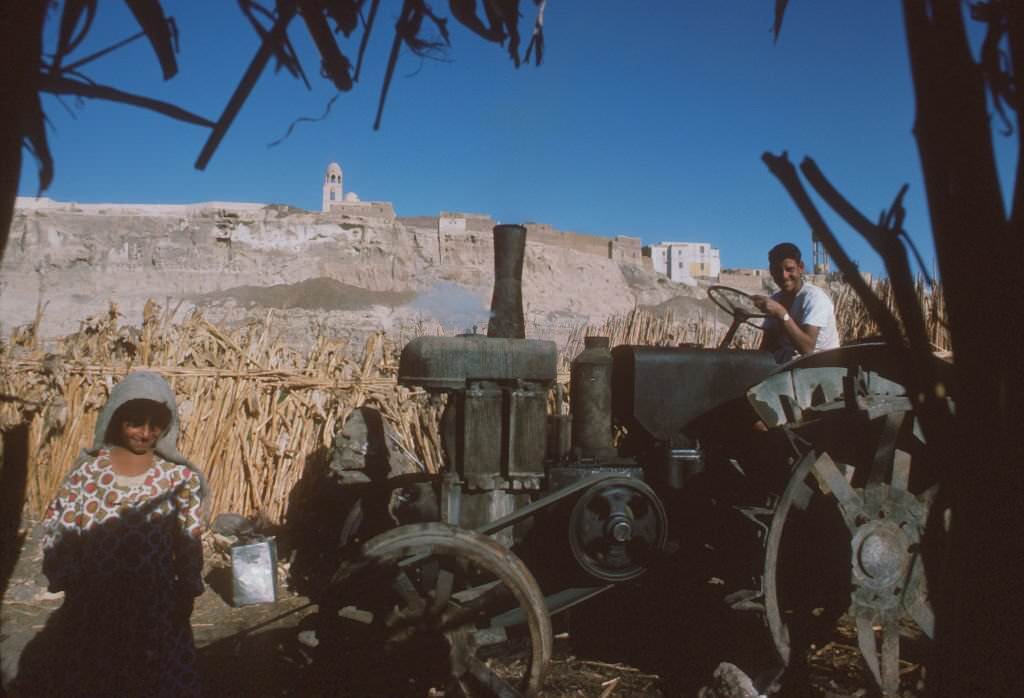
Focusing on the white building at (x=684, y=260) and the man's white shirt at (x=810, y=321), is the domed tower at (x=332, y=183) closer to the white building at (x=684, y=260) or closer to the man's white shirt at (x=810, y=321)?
the white building at (x=684, y=260)

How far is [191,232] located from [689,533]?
51.2 metres

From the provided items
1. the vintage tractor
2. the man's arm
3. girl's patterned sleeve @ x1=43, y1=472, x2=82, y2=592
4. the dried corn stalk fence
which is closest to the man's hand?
the man's arm

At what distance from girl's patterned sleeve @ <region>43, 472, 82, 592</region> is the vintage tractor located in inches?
43.8

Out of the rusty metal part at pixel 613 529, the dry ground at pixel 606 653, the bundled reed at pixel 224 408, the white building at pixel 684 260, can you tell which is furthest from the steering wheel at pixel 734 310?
the white building at pixel 684 260

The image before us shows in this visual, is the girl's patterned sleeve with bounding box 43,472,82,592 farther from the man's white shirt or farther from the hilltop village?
the hilltop village

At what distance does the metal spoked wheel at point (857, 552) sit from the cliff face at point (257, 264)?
125 ft

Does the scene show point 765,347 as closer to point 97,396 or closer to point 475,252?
point 97,396

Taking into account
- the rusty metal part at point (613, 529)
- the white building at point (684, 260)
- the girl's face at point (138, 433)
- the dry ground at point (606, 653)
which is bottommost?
the dry ground at point (606, 653)

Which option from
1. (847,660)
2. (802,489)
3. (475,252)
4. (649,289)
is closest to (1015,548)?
(802,489)

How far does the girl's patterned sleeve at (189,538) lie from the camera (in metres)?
3.28

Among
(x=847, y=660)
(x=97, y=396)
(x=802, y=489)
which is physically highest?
(x=97, y=396)

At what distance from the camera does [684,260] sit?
8506 centimetres

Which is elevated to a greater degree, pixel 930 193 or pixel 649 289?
pixel 649 289

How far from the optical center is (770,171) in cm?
101
